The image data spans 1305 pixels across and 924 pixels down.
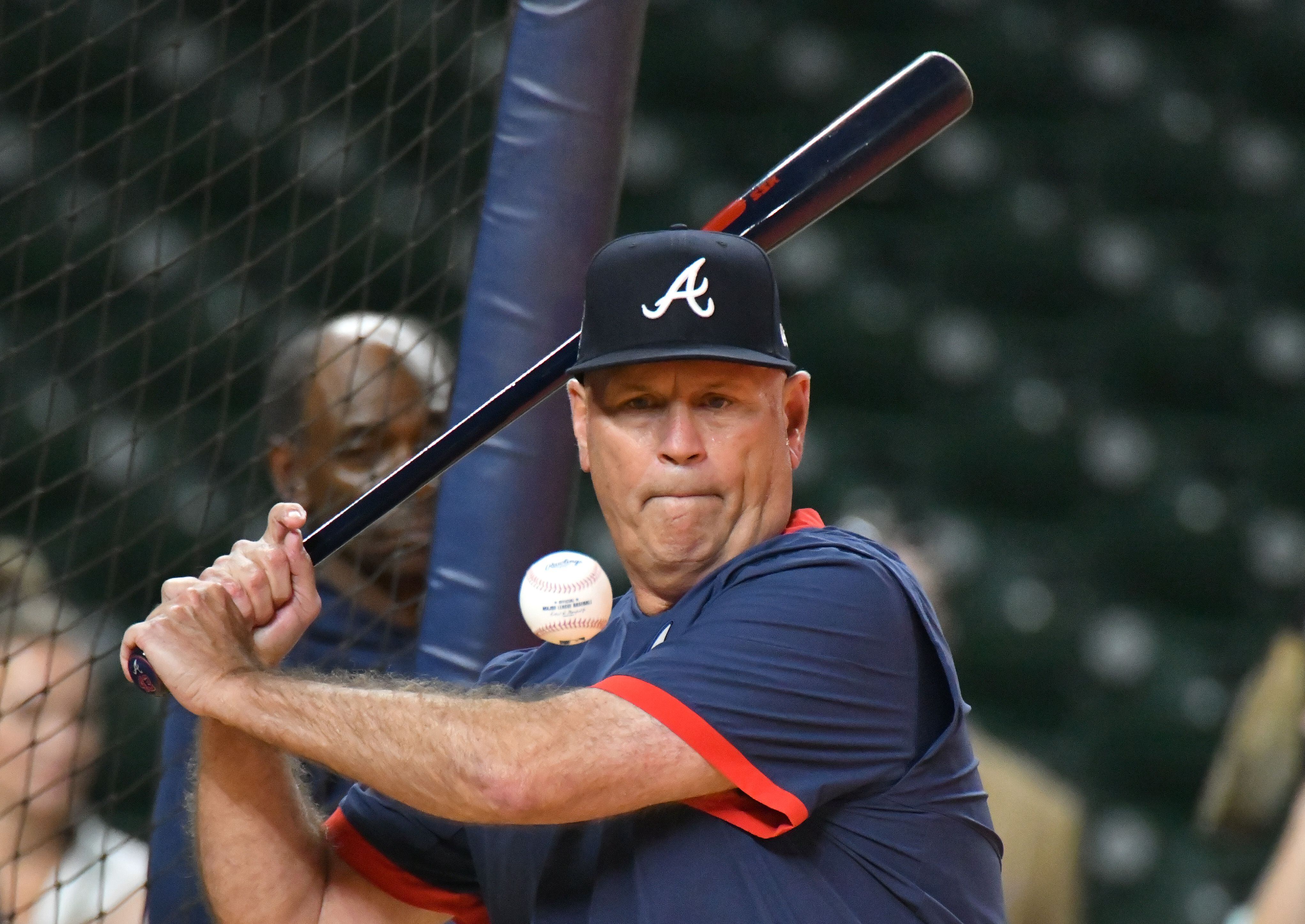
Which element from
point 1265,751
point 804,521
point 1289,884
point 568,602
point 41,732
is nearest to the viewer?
point 804,521

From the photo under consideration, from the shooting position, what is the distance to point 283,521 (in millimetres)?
1422

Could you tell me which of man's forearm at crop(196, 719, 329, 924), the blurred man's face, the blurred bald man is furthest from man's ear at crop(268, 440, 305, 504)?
man's forearm at crop(196, 719, 329, 924)

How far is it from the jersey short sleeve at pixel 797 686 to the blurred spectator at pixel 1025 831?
3.72 ft

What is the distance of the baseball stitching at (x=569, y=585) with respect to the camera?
1.47 metres

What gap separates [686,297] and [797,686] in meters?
0.32

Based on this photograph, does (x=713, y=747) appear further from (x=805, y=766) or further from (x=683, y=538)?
(x=683, y=538)

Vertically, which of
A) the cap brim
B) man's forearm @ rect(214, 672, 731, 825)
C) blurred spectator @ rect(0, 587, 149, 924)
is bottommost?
blurred spectator @ rect(0, 587, 149, 924)

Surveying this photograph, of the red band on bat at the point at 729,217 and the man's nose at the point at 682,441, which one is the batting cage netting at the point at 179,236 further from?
the man's nose at the point at 682,441

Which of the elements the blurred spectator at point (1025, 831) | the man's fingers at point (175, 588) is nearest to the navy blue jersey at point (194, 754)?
the man's fingers at point (175, 588)

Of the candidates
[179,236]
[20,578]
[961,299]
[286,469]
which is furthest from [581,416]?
[179,236]

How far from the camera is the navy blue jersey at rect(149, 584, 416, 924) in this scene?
1.70 m

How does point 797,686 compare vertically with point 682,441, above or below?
below

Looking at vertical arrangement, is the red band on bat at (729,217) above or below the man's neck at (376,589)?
above

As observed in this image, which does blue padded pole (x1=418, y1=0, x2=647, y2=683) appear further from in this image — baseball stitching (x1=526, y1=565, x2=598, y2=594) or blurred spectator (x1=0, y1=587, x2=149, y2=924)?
blurred spectator (x1=0, y1=587, x2=149, y2=924)
